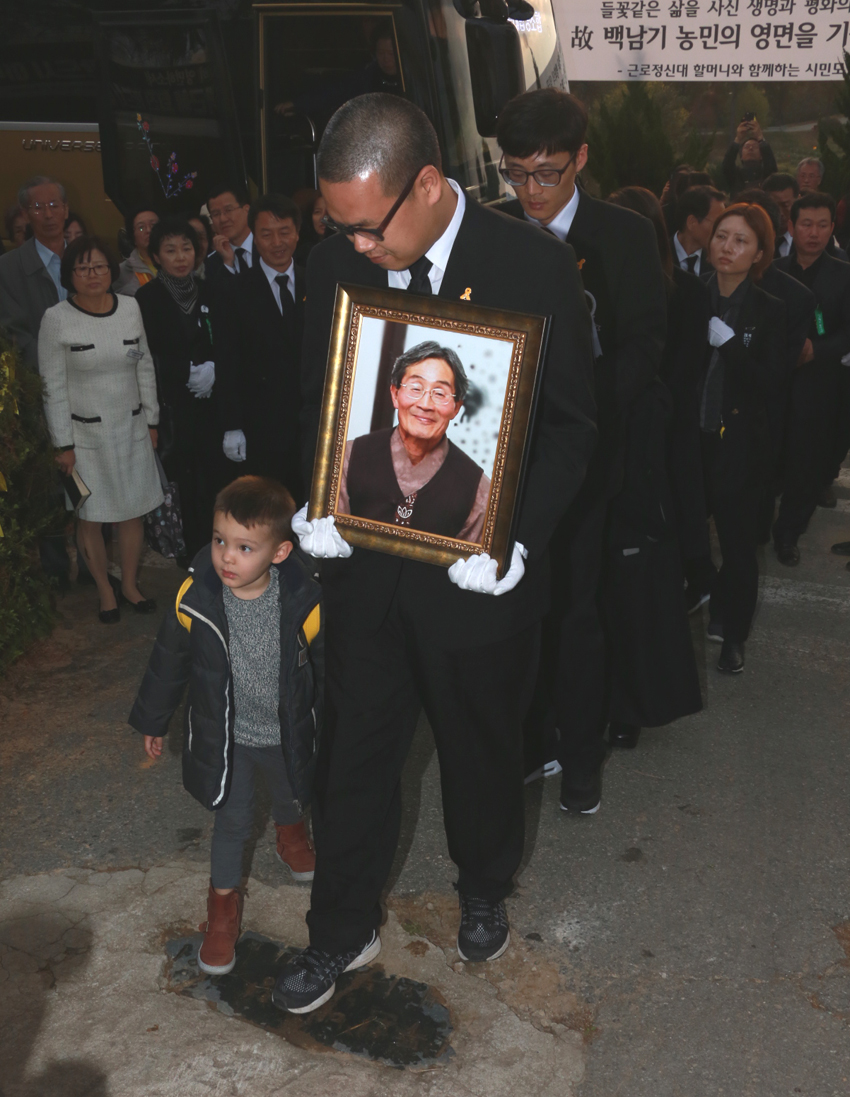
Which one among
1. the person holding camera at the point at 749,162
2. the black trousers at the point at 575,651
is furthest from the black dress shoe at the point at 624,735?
the person holding camera at the point at 749,162

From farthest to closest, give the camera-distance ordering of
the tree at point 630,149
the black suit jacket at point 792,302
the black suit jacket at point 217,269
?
the tree at point 630,149, the black suit jacket at point 217,269, the black suit jacket at point 792,302

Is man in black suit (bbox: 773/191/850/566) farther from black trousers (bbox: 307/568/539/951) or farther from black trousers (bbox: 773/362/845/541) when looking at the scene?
black trousers (bbox: 307/568/539/951)

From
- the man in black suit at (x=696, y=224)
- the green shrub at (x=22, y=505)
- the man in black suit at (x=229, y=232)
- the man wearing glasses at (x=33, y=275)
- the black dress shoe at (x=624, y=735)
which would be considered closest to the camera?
the black dress shoe at (x=624, y=735)

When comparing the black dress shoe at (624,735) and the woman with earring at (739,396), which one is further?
the woman with earring at (739,396)

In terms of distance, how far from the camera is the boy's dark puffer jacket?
3006mm

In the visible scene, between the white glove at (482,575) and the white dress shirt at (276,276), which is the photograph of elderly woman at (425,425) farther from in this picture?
the white dress shirt at (276,276)

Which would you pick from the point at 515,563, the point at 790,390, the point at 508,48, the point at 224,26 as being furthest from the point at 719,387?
the point at 224,26

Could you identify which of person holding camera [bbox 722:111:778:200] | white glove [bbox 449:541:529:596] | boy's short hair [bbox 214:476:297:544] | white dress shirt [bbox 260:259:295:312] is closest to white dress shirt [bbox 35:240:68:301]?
white dress shirt [bbox 260:259:295:312]

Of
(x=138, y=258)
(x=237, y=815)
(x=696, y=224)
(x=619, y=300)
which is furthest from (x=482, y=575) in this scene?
(x=138, y=258)

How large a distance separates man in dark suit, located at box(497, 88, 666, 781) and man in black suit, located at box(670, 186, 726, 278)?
123 inches

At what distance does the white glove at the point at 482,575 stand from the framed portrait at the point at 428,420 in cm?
2

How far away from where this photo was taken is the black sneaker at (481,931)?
3148 mm

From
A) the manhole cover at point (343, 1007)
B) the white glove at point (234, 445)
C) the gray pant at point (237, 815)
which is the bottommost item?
the manhole cover at point (343, 1007)

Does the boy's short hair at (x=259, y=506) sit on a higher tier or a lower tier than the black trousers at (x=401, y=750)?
higher
